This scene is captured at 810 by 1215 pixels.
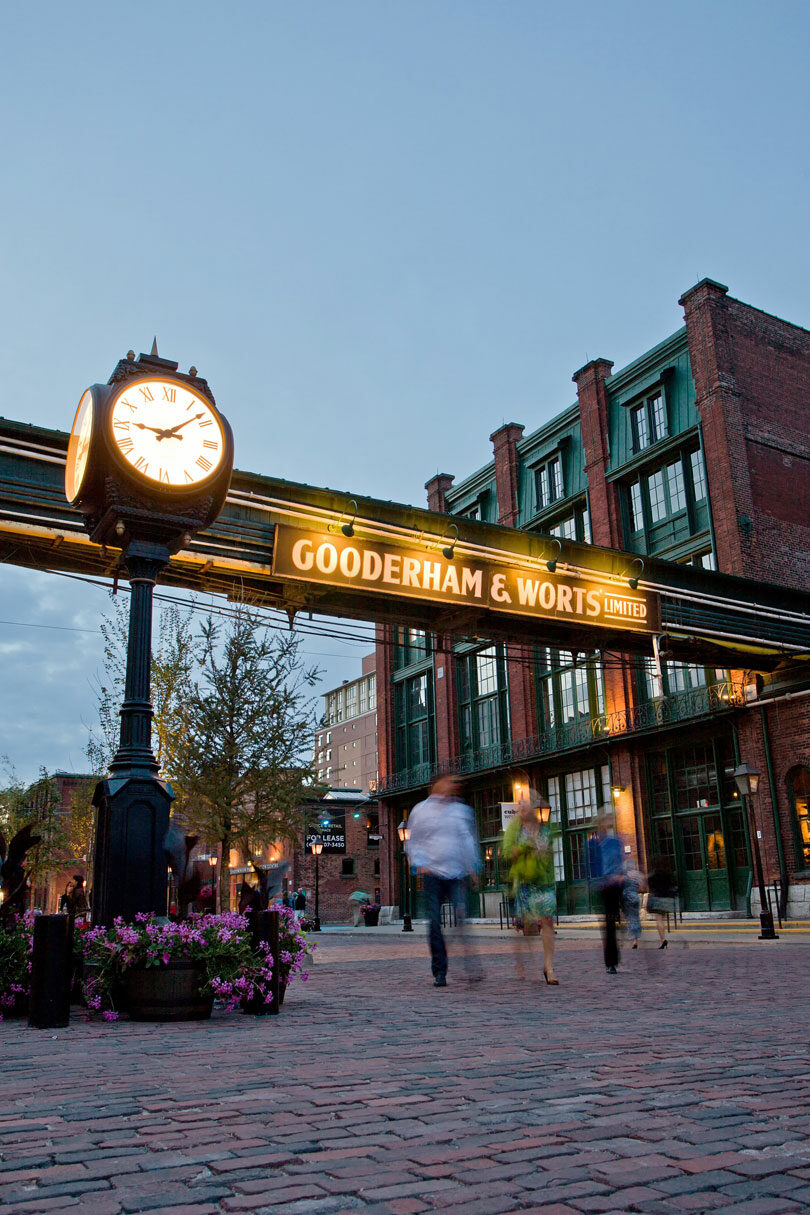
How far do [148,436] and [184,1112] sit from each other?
16.9ft

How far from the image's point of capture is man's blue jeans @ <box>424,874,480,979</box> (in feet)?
27.5

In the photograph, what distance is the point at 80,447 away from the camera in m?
7.64

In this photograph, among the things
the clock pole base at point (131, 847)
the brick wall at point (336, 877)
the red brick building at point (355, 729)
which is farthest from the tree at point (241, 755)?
the red brick building at point (355, 729)

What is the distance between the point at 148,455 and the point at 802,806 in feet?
63.9

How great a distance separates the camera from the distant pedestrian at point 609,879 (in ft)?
33.0

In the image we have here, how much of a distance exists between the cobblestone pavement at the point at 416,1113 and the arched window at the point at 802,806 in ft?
56.0

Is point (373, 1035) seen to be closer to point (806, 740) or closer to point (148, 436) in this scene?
point (148, 436)

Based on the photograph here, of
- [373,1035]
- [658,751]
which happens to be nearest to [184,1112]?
[373,1035]

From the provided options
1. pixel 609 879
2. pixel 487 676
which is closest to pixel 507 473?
pixel 487 676

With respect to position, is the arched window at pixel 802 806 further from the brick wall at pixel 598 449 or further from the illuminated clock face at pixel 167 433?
the illuminated clock face at pixel 167 433

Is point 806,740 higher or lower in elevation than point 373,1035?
higher

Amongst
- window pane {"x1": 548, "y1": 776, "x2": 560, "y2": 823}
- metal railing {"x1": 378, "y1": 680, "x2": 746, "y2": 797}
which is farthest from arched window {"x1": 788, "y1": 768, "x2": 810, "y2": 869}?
window pane {"x1": 548, "y1": 776, "x2": 560, "y2": 823}

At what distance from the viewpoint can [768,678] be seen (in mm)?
22812

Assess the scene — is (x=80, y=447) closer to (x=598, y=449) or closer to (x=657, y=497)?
(x=657, y=497)
